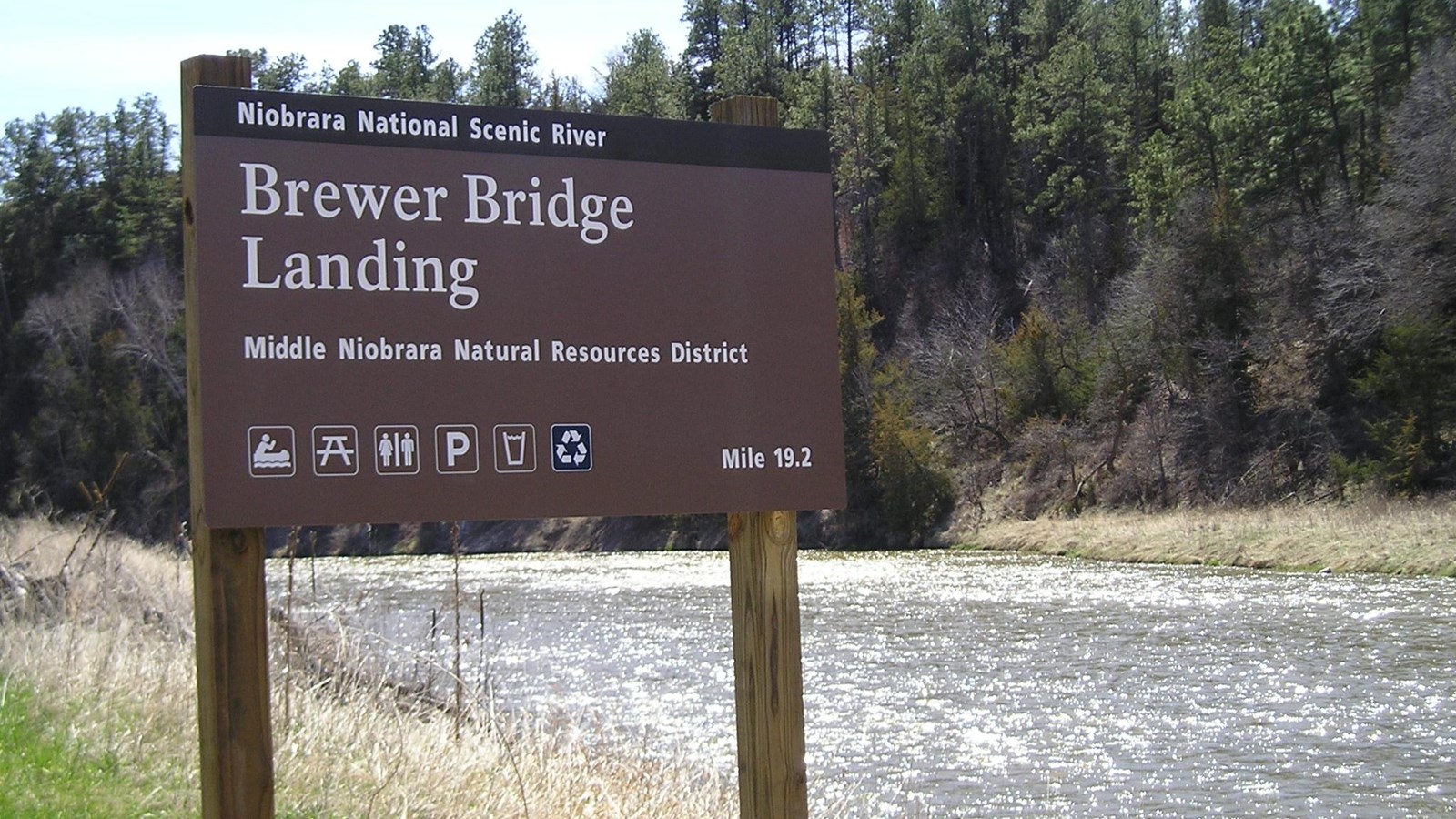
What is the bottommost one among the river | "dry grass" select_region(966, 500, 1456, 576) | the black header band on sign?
the river

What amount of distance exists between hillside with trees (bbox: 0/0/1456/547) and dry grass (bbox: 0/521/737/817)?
1018 millimetres

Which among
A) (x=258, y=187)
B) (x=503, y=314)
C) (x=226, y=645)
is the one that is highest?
(x=258, y=187)

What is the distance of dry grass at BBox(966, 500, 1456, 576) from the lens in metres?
26.1

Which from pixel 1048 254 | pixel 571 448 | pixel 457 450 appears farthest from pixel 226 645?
pixel 1048 254

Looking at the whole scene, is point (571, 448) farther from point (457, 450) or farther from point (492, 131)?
point (492, 131)

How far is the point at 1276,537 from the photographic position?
2950 cm

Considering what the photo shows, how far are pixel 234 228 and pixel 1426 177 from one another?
3763 cm

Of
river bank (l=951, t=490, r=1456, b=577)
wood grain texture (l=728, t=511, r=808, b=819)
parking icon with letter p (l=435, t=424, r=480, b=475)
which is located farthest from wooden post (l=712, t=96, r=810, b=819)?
river bank (l=951, t=490, r=1456, b=577)

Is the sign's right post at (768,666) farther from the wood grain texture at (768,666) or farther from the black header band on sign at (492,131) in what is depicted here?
the black header band on sign at (492,131)

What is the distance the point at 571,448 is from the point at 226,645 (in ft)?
3.37

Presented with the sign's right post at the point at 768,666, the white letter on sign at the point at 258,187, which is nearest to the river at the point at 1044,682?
the sign's right post at the point at 768,666

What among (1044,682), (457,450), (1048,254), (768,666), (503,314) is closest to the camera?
(457,450)

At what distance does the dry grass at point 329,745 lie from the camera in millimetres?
5742

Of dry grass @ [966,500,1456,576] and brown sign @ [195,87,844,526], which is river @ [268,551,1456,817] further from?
brown sign @ [195,87,844,526]
